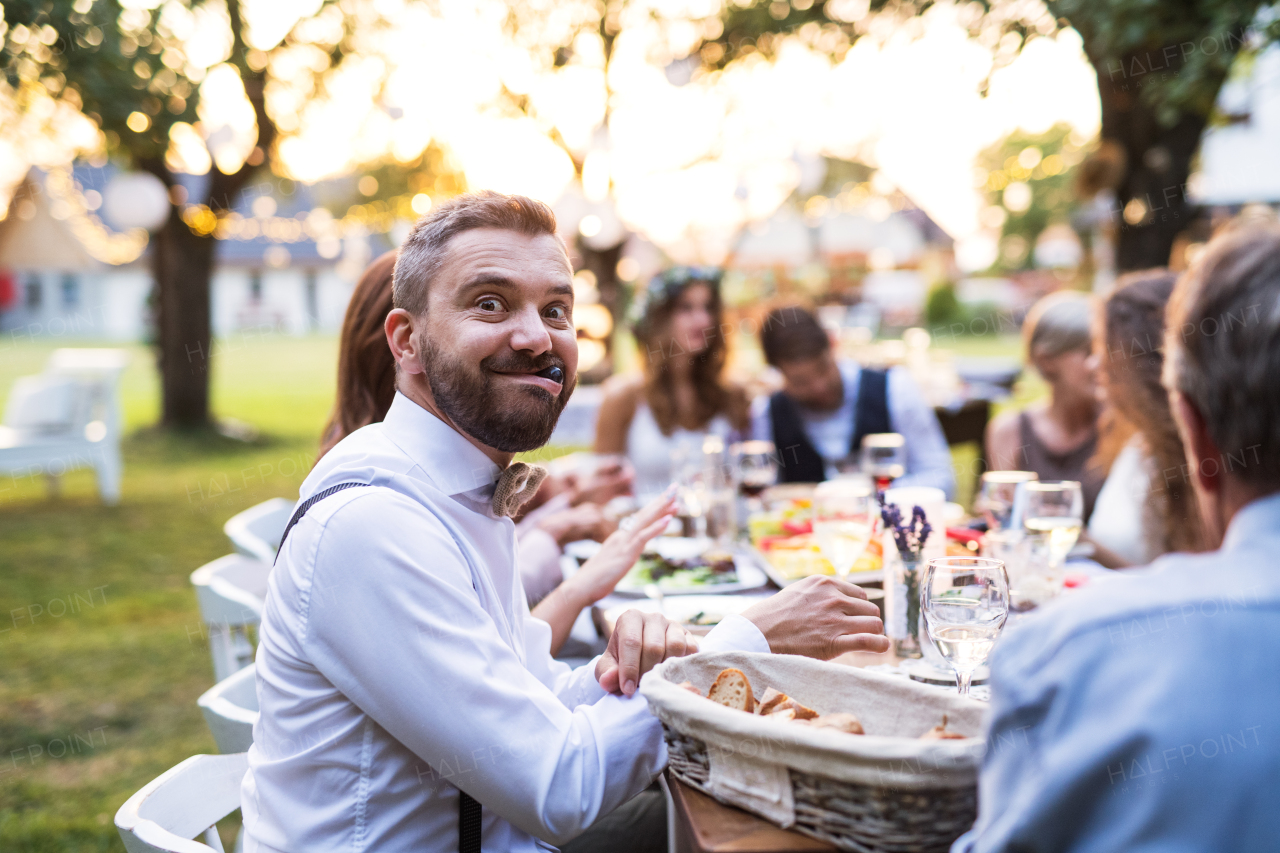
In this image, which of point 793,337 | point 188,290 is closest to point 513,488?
point 793,337

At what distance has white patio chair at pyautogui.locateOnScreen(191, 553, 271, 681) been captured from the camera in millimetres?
2234

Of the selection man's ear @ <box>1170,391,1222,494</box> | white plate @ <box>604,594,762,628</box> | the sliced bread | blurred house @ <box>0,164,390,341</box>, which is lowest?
blurred house @ <box>0,164,390,341</box>

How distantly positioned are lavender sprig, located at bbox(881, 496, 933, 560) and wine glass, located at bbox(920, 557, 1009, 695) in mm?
331

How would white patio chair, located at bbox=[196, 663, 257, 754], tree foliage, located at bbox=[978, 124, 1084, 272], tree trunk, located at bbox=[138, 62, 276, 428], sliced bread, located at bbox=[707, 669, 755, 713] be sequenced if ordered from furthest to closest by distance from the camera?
tree foliage, located at bbox=[978, 124, 1084, 272], tree trunk, located at bbox=[138, 62, 276, 428], white patio chair, located at bbox=[196, 663, 257, 754], sliced bread, located at bbox=[707, 669, 755, 713]

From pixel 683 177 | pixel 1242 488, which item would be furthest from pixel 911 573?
pixel 683 177

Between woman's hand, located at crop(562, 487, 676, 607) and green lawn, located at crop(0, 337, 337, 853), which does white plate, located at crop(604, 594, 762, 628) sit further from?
green lawn, located at crop(0, 337, 337, 853)

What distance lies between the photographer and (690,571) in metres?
2.40

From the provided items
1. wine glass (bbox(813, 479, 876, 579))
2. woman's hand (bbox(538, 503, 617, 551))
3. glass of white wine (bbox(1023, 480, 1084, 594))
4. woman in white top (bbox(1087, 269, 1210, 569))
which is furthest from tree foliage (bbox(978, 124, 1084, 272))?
wine glass (bbox(813, 479, 876, 579))

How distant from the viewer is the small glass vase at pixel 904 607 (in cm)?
178

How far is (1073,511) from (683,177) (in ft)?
43.8

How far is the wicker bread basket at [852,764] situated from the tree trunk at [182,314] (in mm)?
11625

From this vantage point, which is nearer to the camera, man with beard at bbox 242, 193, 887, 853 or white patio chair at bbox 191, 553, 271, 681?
man with beard at bbox 242, 193, 887, 853

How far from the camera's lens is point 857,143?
16969 mm

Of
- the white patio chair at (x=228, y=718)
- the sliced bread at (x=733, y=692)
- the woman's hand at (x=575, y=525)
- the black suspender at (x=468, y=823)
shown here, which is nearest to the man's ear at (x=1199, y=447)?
the sliced bread at (x=733, y=692)
